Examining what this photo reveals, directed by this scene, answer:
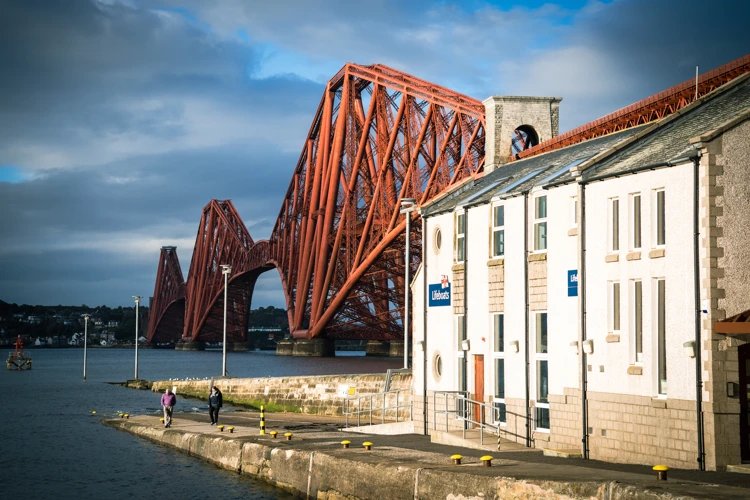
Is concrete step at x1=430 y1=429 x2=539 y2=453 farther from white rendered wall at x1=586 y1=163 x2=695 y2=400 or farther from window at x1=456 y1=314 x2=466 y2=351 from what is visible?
white rendered wall at x1=586 y1=163 x2=695 y2=400

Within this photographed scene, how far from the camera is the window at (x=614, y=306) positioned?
1973 centimetres

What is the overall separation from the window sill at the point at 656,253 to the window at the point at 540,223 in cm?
386

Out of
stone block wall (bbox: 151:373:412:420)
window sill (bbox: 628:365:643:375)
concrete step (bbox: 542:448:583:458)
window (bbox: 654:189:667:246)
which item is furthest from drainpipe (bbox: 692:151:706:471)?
stone block wall (bbox: 151:373:412:420)

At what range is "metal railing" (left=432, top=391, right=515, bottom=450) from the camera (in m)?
Result: 23.4

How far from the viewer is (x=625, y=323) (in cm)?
1933

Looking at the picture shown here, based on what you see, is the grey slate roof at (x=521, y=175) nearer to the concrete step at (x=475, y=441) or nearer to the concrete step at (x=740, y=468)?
the concrete step at (x=475, y=441)

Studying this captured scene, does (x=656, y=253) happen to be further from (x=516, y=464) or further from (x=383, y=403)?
(x=383, y=403)

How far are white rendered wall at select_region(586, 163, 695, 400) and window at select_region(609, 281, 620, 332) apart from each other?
100 millimetres

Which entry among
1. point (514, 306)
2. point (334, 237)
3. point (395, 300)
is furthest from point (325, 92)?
point (514, 306)

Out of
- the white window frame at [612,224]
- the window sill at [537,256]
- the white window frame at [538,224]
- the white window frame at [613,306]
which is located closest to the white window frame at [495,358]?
the window sill at [537,256]

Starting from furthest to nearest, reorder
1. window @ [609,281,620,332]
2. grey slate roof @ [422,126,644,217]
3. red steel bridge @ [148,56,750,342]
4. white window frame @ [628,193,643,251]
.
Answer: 1. red steel bridge @ [148,56,750,342]
2. grey slate roof @ [422,126,644,217]
3. window @ [609,281,620,332]
4. white window frame @ [628,193,643,251]

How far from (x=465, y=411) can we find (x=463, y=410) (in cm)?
54

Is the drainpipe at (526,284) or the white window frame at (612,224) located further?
the drainpipe at (526,284)

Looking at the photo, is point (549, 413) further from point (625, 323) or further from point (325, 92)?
point (325, 92)
